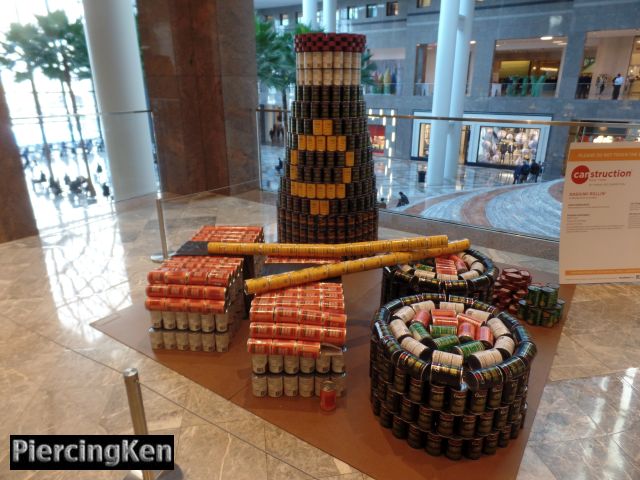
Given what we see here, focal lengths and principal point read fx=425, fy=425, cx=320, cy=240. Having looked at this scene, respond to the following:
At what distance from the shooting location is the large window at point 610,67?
63.0ft

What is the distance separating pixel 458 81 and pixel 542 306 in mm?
18268

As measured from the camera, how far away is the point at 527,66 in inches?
871

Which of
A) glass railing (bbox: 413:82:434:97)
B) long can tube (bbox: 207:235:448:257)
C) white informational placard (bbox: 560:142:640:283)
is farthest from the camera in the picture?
glass railing (bbox: 413:82:434:97)

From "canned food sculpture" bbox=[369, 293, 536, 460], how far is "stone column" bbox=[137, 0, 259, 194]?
5.24 meters

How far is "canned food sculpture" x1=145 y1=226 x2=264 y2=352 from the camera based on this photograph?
3.16 metres

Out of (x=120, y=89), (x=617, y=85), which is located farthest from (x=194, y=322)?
(x=617, y=85)

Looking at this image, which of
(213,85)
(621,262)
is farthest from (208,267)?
(213,85)

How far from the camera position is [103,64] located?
9422mm

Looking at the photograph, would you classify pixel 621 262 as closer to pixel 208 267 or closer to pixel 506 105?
pixel 208 267

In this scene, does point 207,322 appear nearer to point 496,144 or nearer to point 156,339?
point 156,339

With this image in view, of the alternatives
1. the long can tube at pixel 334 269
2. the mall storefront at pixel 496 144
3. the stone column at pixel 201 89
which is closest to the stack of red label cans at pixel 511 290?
the long can tube at pixel 334 269

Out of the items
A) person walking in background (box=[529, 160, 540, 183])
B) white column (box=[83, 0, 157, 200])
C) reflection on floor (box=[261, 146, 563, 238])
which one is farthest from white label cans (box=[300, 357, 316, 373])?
person walking in background (box=[529, 160, 540, 183])

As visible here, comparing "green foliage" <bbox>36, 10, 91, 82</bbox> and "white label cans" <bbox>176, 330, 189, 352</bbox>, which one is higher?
"green foliage" <bbox>36, 10, 91, 82</bbox>

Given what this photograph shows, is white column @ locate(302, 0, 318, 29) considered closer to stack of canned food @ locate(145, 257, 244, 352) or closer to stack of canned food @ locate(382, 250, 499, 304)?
stack of canned food @ locate(382, 250, 499, 304)
